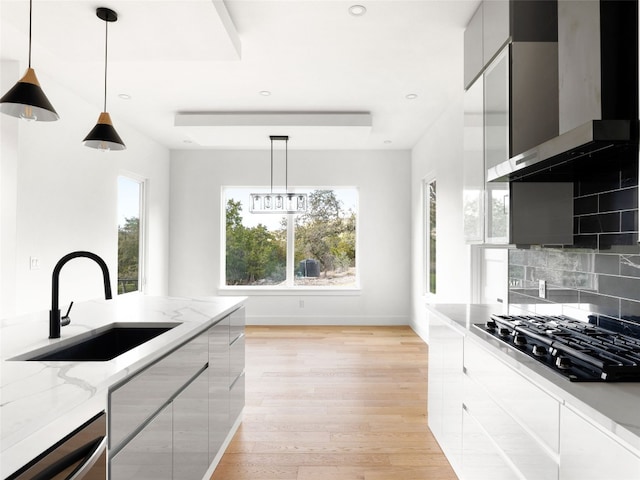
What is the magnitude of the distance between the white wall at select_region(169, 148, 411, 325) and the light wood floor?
1.23 meters

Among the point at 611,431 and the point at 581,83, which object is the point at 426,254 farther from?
the point at 611,431

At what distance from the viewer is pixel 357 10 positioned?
8.79 feet

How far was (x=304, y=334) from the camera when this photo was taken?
591cm

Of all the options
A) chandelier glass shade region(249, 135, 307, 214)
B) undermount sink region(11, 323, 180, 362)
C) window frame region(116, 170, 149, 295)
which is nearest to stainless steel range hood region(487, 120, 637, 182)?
undermount sink region(11, 323, 180, 362)

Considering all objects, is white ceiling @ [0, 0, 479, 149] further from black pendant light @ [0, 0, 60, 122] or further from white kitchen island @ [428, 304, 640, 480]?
white kitchen island @ [428, 304, 640, 480]

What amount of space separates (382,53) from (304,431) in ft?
9.27

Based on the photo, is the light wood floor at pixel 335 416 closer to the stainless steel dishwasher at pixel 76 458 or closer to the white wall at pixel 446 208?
the white wall at pixel 446 208

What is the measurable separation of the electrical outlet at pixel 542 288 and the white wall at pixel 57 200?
373 centimetres

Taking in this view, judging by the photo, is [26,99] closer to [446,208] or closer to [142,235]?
[446,208]

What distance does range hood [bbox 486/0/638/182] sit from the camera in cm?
153

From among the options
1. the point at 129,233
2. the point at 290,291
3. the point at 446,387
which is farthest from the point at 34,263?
the point at 290,291

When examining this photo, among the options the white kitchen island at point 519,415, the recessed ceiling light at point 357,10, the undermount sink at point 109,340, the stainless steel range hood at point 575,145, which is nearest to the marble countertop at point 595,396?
the white kitchen island at point 519,415

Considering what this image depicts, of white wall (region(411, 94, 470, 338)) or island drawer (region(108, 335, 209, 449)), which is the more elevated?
white wall (region(411, 94, 470, 338))

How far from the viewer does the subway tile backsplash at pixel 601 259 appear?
5.92ft
